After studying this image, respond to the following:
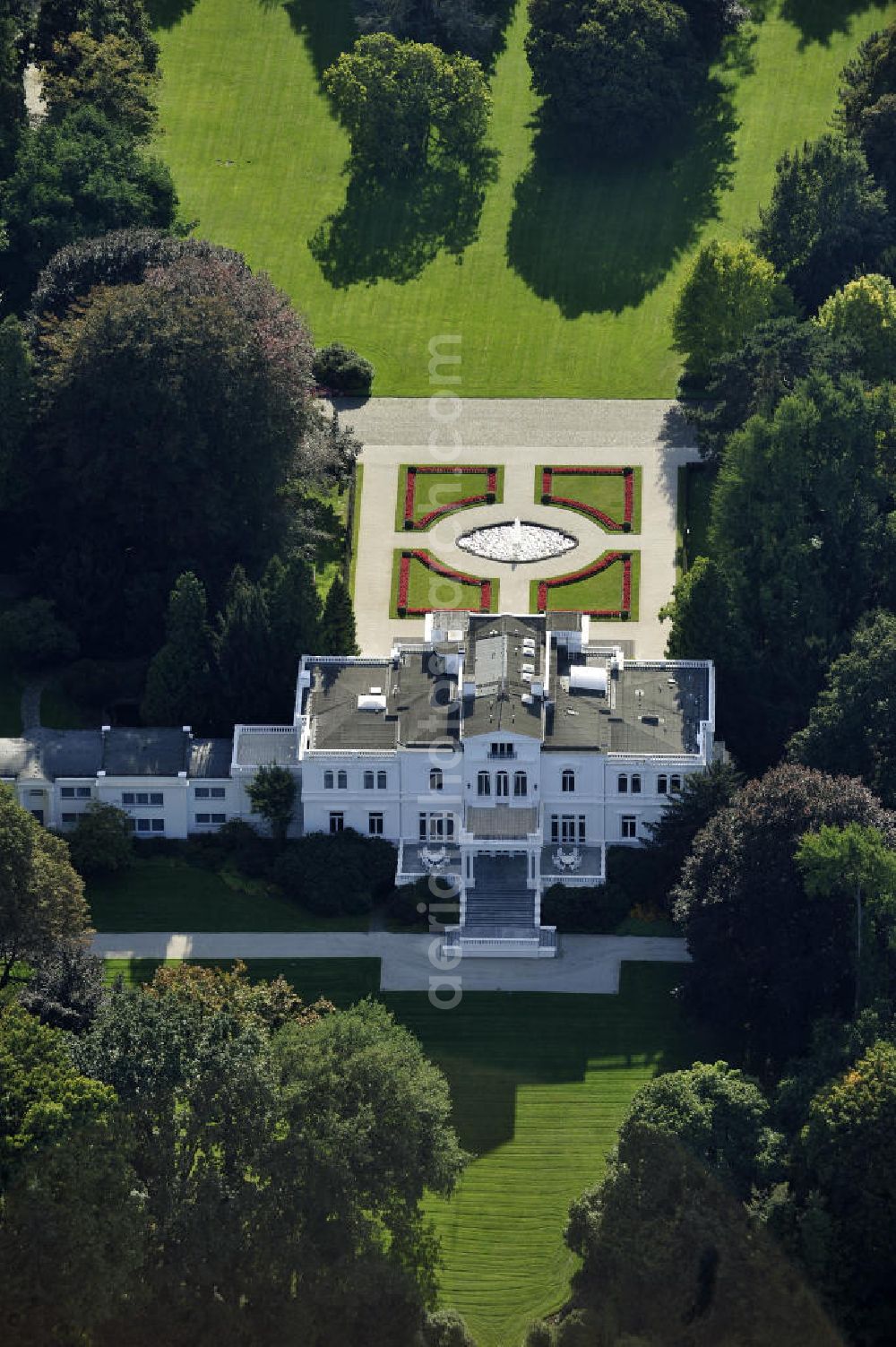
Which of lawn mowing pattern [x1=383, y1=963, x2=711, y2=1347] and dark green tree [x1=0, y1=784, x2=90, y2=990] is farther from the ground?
dark green tree [x1=0, y1=784, x2=90, y2=990]

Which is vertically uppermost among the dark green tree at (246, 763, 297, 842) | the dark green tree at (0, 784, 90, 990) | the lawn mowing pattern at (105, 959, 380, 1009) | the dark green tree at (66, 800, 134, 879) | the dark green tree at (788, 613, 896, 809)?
the dark green tree at (788, 613, 896, 809)

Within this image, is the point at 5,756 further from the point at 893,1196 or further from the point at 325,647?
the point at 893,1196

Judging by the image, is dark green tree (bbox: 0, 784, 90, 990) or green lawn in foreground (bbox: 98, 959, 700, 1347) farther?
dark green tree (bbox: 0, 784, 90, 990)

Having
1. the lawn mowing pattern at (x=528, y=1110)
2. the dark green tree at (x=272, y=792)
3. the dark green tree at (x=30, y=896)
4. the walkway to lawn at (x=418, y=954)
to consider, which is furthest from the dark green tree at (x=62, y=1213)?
the dark green tree at (x=272, y=792)

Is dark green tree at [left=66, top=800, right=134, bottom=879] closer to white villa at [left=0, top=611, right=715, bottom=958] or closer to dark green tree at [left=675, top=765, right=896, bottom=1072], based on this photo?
white villa at [left=0, top=611, right=715, bottom=958]

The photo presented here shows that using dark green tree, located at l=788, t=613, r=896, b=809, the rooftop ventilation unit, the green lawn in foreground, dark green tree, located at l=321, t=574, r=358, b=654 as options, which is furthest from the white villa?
dark green tree, located at l=788, t=613, r=896, b=809

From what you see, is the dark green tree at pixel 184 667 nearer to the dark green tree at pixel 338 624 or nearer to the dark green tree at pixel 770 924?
the dark green tree at pixel 338 624

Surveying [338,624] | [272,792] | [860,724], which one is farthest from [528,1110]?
[338,624]

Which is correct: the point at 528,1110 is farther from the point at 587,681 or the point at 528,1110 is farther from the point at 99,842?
the point at 99,842
